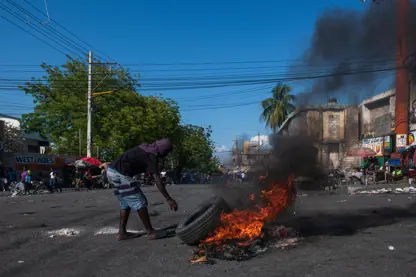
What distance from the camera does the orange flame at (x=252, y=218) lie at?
510cm

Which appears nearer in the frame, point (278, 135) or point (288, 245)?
point (288, 245)

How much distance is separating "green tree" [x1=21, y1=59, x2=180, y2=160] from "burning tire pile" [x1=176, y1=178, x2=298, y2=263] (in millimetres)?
28807

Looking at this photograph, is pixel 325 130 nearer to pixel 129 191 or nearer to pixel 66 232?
pixel 129 191

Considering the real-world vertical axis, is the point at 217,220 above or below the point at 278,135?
below

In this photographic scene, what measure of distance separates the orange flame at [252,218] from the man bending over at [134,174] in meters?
1.24

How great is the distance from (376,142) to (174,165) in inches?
1364

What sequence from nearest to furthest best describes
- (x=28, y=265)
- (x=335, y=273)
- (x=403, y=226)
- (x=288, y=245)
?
1. (x=335, y=273)
2. (x=28, y=265)
3. (x=288, y=245)
4. (x=403, y=226)

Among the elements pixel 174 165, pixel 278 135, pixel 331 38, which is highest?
pixel 331 38

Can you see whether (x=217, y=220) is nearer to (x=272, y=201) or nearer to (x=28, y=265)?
(x=272, y=201)

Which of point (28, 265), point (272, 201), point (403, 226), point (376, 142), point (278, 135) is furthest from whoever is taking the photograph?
point (376, 142)

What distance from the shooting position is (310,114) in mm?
6969

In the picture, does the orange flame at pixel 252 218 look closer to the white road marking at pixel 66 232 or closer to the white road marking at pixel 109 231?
the white road marking at pixel 109 231

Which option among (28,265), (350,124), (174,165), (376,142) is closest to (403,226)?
(350,124)

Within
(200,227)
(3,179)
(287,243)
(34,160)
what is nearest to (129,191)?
(200,227)
